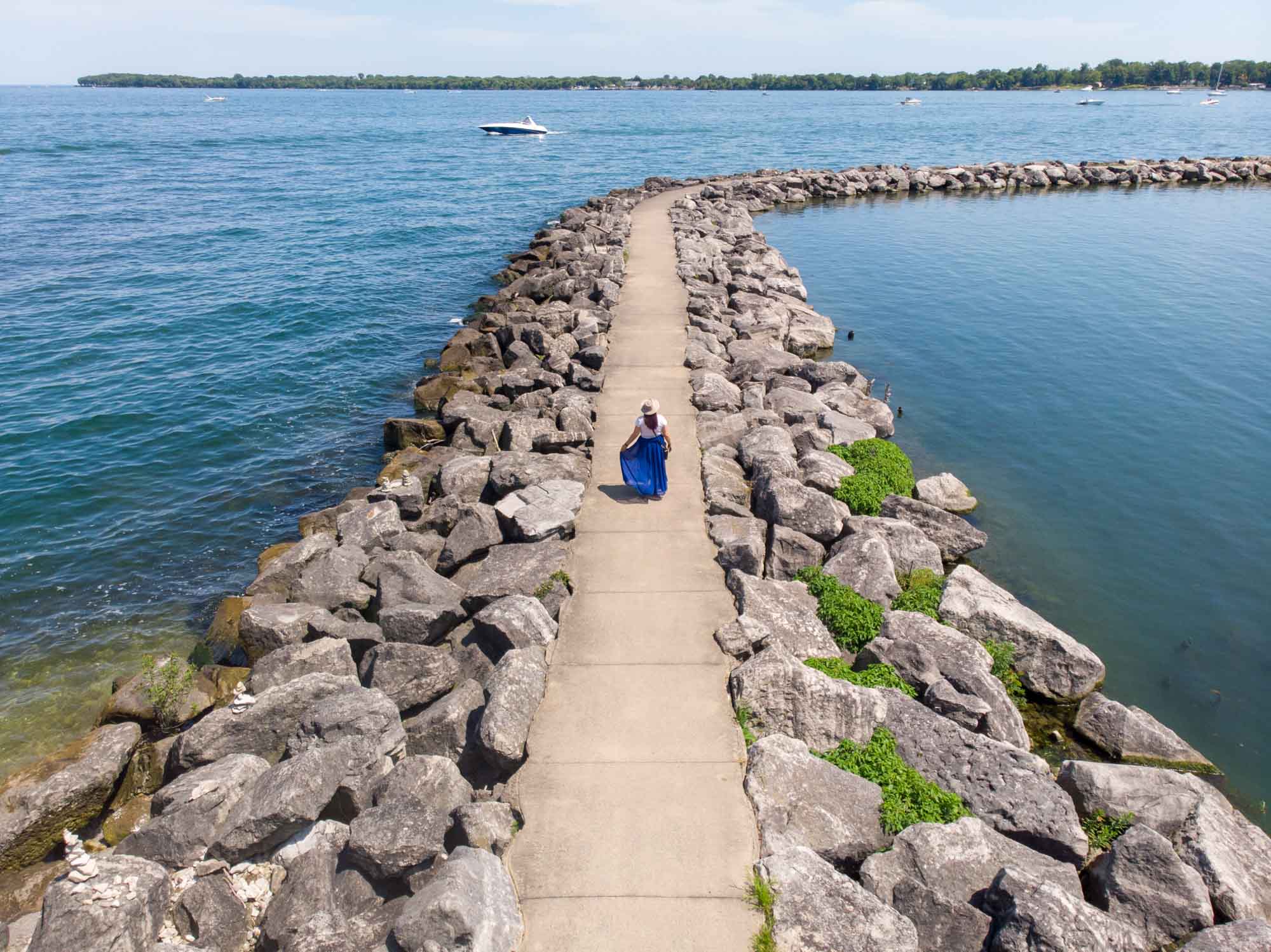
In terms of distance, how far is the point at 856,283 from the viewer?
30844mm

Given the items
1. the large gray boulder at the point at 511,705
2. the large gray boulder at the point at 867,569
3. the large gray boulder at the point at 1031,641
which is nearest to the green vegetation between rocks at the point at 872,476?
the large gray boulder at the point at 867,569

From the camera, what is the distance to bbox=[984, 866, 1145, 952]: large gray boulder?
6.24 metres

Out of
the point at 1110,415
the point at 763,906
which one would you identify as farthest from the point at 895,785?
the point at 1110,415

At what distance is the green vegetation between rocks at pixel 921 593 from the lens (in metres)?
11.5

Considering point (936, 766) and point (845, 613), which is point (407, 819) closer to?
point (936, 766)

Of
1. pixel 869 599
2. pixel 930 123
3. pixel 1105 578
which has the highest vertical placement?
pixel 930 123

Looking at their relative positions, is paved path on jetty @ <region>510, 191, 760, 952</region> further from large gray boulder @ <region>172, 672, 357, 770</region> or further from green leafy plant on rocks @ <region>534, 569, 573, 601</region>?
large gray boulder @ <region>172, 672, 357, 770</region>

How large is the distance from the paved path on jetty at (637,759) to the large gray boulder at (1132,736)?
5.04 m

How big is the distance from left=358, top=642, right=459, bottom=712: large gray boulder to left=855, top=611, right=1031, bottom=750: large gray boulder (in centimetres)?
537

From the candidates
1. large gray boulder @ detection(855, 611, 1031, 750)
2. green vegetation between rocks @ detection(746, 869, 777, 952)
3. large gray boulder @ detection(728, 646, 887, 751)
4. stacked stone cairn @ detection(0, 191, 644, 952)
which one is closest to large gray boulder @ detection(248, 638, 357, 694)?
stacked stone cairn @ detection(0, 191, 644, 952)

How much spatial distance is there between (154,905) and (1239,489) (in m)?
20.0

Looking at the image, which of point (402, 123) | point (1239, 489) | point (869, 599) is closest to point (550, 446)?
point (869, 599)

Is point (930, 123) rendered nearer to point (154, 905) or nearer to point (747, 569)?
point (747, 569)

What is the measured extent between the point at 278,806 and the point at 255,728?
185 centimetres
